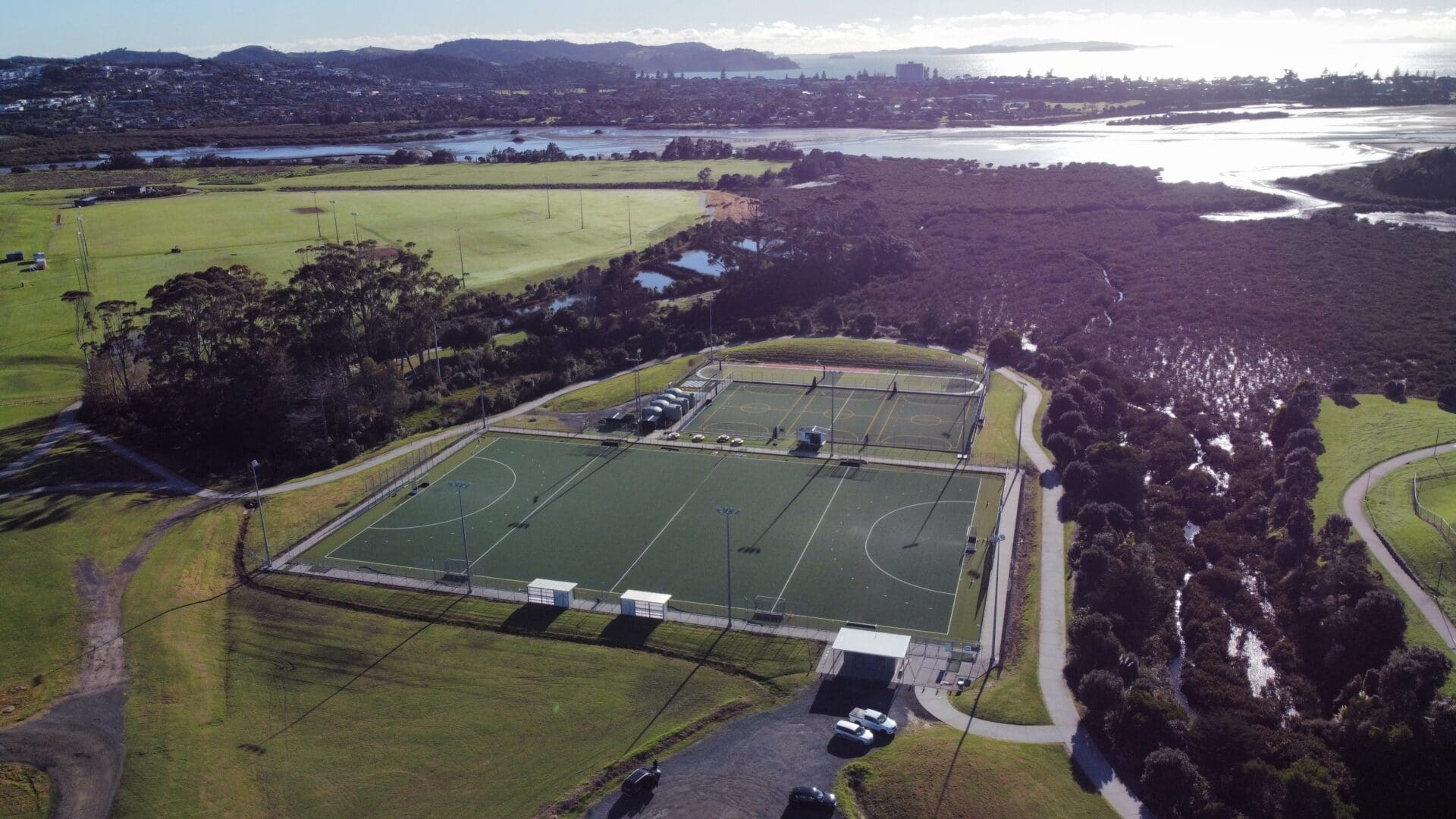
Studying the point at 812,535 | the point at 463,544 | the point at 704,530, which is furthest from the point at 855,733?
the point at 463,544

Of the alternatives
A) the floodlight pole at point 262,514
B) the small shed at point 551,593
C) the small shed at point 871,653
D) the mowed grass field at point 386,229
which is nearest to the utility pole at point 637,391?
the small shed at point 551,593

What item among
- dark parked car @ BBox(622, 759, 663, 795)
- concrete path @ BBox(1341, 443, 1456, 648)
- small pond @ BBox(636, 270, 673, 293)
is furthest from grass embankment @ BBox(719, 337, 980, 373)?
dark parked car @ BBox(622, 759, 663, 795)

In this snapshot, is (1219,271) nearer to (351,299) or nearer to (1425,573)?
(1425,573)

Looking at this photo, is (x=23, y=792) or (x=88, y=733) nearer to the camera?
(x=23, y=792)

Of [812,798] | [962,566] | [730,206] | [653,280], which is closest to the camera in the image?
[812,798]

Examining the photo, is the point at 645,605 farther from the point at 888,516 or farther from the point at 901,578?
the point at 888,516

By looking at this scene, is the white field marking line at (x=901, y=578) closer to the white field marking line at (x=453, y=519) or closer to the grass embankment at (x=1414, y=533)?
the grass embankment at (x=1414, y=533)

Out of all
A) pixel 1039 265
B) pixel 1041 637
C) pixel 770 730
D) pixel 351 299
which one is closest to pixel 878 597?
pixel 1041 637
